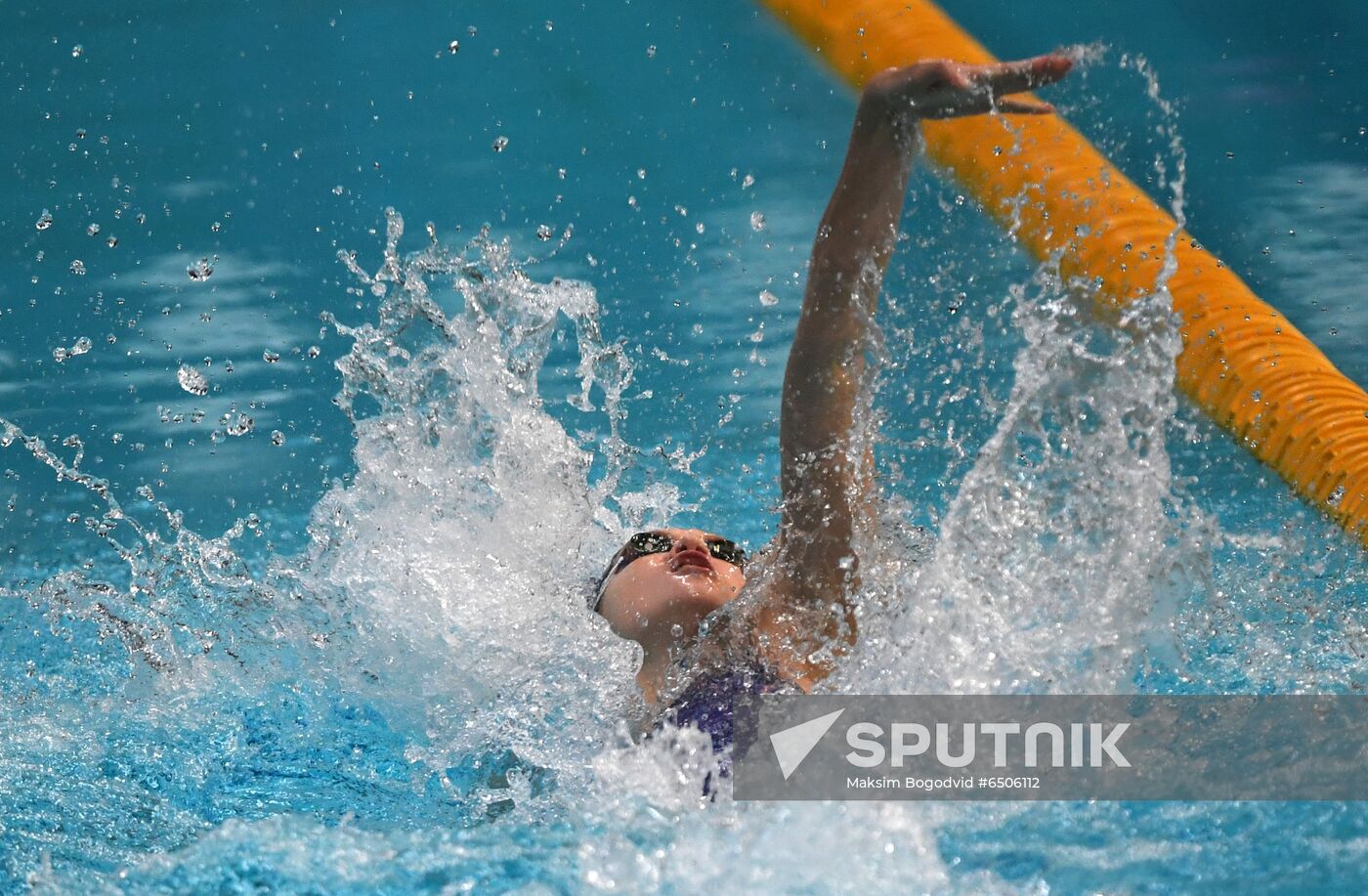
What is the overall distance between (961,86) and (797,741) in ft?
2.82

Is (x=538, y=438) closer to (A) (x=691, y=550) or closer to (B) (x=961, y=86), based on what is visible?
(A) (x=691, y=550)

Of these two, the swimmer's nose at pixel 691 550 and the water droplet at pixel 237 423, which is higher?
the water droplet at pixel 237 423

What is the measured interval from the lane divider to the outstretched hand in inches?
34.3

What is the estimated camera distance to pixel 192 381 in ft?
11.5

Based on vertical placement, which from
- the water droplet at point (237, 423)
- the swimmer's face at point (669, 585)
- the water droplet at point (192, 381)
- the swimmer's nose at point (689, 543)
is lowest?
the swimmer's face at point (669, 585)

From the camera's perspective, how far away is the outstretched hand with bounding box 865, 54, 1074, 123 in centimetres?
162

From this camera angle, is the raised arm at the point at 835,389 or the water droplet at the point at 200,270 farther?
the water droplet at the point at 200,270

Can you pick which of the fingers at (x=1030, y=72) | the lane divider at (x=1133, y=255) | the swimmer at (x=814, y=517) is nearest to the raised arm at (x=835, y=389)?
the swimmer at (x=814, y=517)

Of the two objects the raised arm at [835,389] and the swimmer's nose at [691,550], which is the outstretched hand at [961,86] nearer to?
the raised arm at [835,389]

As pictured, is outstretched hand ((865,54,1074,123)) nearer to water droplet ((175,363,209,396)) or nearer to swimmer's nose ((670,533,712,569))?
swimmer's nose ((670,533,712,569))

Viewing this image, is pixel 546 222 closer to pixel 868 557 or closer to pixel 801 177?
pixel 801 177

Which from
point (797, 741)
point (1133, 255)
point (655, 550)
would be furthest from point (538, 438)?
point (1133, 255)

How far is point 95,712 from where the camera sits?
234cm

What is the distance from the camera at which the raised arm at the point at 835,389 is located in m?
1.84
